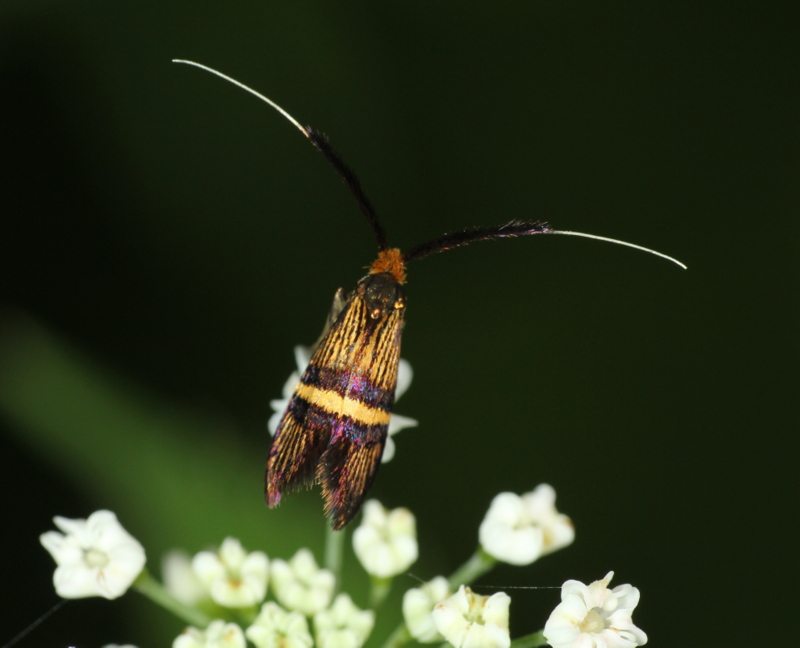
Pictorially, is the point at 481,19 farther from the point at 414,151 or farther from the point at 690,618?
the point at 690,618

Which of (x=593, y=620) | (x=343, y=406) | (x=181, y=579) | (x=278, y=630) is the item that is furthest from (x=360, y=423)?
(x=181, y=579)

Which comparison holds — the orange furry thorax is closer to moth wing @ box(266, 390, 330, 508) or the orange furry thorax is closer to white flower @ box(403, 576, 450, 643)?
moth wing @ box(266, 390, 330, 508)

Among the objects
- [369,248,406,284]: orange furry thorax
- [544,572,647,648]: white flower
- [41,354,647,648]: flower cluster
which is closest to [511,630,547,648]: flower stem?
[41,354,647,648]: flower cluster

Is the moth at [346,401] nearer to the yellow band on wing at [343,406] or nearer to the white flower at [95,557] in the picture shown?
the yellow band on wing at [343,406]

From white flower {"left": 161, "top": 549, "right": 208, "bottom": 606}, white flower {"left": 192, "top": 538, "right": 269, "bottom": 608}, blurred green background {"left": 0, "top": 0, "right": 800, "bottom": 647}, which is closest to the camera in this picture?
white flower {"left": 192, "top": 538, "right": 269, "bottom": 608}

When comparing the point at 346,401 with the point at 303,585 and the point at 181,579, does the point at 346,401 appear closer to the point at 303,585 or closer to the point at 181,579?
the point at 303,585

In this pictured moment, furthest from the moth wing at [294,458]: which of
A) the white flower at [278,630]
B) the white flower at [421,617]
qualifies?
the white flower at [421,617]
